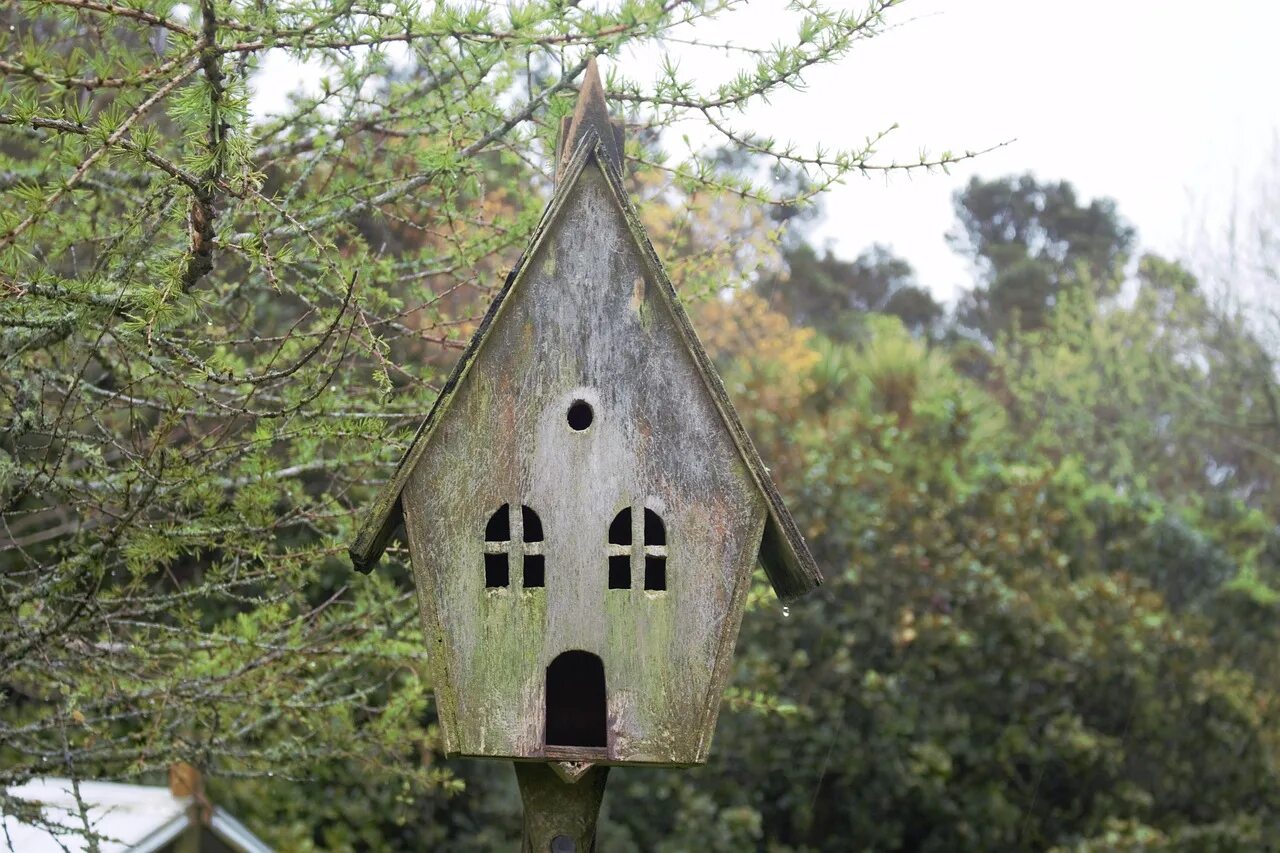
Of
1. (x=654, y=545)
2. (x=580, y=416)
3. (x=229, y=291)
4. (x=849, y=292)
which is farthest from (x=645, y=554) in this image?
(x=849, y=292)

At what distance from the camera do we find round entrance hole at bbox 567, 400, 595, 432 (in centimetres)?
212

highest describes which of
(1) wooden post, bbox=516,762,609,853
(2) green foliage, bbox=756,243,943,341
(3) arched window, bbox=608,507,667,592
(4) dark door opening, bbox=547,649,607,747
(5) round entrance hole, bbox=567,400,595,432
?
(2) green foliage, bbox=756,243,943,341

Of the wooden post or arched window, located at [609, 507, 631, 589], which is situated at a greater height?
arched window, located at [609, 507, 631, 589]

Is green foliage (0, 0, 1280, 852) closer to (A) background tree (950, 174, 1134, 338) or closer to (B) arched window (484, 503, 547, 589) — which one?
(B) arched window (484, 503, 547, 589)

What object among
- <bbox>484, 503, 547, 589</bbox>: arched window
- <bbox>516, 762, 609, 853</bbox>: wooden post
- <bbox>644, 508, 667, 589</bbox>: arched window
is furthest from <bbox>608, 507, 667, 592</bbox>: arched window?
<bbox>516, 762, 609, 853</bbox>: wooden post

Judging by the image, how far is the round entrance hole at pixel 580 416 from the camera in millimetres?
2119

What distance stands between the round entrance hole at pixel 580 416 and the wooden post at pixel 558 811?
591 millimetres

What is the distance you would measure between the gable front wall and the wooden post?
125mm

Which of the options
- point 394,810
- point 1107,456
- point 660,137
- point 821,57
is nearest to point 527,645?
point 821,57

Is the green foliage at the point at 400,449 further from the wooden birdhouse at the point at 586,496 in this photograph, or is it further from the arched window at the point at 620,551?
the arched window at the point at 620,551

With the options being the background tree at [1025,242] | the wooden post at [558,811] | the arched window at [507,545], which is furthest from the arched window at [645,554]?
the background tree at [1025,242]

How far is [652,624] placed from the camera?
6.85ft

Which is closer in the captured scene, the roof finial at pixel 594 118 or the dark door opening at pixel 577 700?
the roof finial at pixel 594 118

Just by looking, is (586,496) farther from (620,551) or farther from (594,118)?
(594,118)
